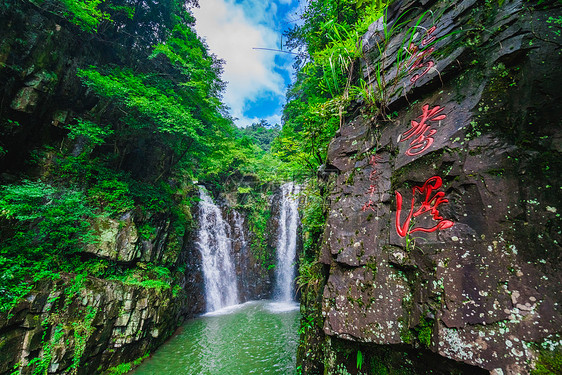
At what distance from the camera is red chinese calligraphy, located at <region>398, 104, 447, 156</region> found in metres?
2.11

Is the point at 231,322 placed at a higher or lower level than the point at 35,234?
lower

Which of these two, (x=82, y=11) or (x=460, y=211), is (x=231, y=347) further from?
(x=82, y=11)

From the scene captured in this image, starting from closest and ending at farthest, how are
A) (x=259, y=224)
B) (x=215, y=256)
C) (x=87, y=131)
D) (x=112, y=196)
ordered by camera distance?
(x=87, y=131) < (x=112, y=196) < (x=215, y=256) < (x=259, y=224)

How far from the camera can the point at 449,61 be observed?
6.85ft

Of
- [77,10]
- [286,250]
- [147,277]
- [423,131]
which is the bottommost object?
[147,277]

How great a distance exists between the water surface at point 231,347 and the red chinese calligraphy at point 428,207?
4.69 m

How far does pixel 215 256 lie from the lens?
1139 cm

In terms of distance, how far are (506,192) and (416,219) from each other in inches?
25.0

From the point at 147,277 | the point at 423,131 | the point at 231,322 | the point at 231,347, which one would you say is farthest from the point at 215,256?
the point at 423,131

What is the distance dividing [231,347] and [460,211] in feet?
22.7

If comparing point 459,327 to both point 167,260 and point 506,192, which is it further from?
point 167,260

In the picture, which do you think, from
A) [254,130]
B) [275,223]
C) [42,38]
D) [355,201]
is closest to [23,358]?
[355,201]

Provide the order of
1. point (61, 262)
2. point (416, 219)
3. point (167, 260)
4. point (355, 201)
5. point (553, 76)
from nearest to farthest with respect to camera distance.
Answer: point (553, 76) < point (416, 219) < point (355, 201) < point (61, 262) < point (167, 260)

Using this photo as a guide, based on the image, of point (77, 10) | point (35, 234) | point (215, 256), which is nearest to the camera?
point (35, 234)
